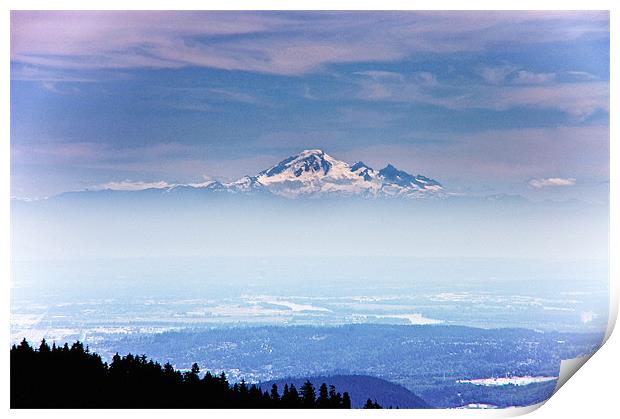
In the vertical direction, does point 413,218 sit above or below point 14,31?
below

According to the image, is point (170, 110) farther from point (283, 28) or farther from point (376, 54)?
point (376, 54)

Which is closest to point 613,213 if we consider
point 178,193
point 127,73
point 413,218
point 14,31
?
point 413,218

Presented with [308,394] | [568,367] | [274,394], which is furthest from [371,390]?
[568,367]

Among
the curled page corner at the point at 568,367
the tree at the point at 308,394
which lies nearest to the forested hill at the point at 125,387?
the tree at the point at 308,394

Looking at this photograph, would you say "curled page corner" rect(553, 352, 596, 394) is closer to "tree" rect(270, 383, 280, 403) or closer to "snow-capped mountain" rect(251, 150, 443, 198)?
"snow-capped mountain" rect(251, 150, 443, 198)

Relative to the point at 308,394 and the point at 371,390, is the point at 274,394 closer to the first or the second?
the point at 308,394

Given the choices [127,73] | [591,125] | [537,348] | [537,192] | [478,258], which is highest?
[127,73]
